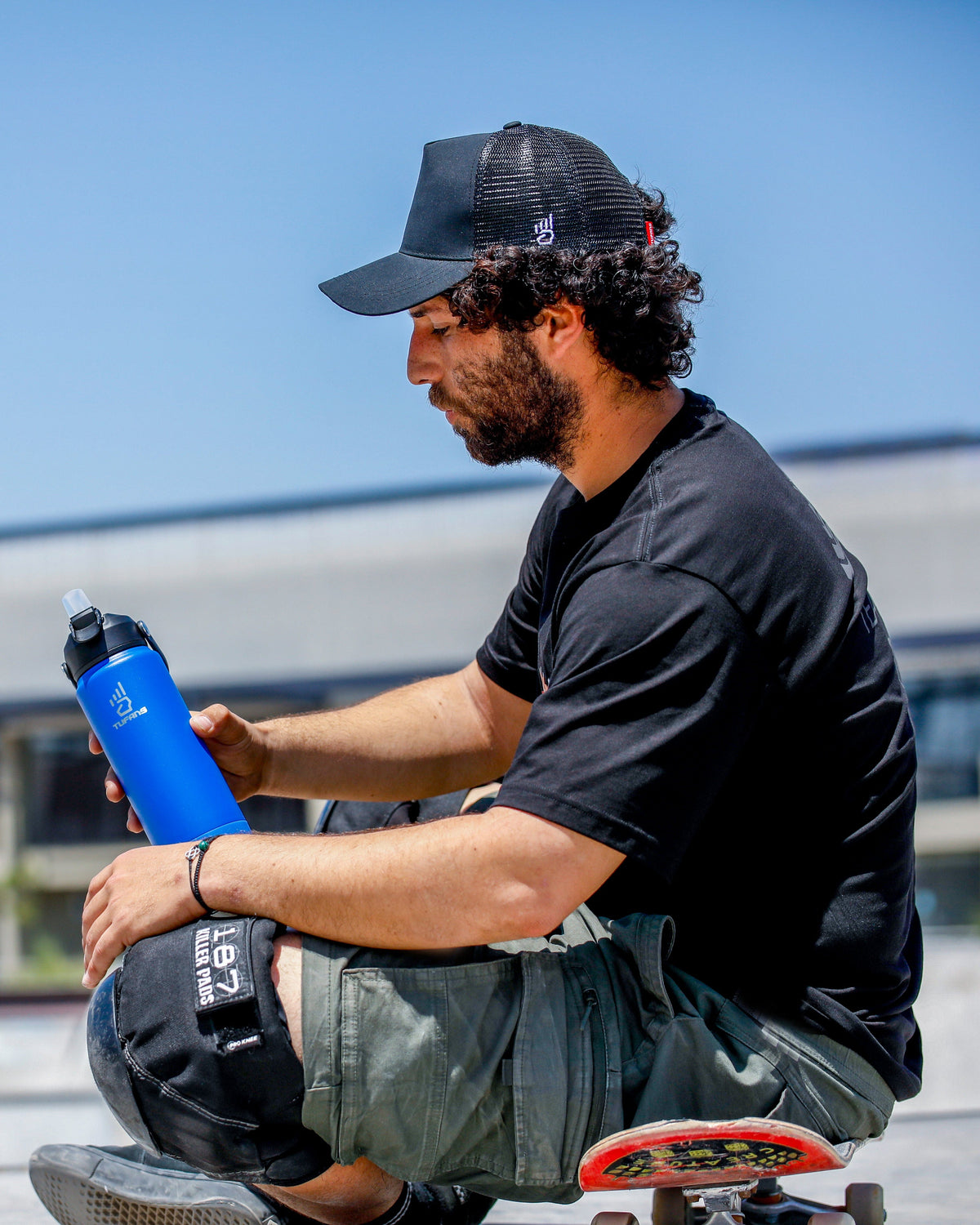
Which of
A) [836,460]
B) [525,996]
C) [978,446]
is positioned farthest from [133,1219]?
[978,446]

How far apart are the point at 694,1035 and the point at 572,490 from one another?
112 centimetres

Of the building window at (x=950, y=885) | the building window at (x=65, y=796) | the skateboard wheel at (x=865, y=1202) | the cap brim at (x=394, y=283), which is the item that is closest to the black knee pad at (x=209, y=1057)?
the skateboard wheel at (x=865, y=1202)

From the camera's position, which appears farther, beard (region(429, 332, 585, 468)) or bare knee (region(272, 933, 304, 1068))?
beard (region(429, 332, 585, 468))

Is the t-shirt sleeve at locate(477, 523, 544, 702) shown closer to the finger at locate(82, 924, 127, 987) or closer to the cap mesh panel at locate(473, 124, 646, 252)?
the cap mesh panel at locate(473, 124, 646, 252)

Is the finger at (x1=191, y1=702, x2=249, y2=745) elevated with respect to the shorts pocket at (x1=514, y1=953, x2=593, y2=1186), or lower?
elevated

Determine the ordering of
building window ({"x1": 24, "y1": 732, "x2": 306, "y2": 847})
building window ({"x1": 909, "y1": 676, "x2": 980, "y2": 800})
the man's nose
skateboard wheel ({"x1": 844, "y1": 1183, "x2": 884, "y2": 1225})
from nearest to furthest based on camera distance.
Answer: skateboard wheel ({"x1": 844, "y1": 1183, "x2": 884, "y2": 1225})
the man's nose
building window ({"x1": 909, "y1": 676, "x2": 980, "y2": 800})
building window ({"x1": 24, "y1": 732, "x2": 306, "y2": 847})

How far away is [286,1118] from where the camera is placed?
5.60 ft

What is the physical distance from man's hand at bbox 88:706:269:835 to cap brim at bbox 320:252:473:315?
2.66ft

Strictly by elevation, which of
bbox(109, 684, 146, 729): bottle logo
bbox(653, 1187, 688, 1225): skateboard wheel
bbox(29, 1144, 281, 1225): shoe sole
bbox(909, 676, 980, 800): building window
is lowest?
bbox(909, 676, 980, 800): building window

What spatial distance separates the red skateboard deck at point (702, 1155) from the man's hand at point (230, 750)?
104 cm

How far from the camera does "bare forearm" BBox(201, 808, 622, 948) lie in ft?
5.31

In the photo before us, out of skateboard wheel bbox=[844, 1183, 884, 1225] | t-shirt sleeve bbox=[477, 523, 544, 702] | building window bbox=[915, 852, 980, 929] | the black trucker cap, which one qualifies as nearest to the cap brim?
the black trucker cap

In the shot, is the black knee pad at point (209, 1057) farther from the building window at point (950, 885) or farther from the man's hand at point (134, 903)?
the building window at point (950, 885)

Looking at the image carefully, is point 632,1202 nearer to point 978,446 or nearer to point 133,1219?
point 133,1219
